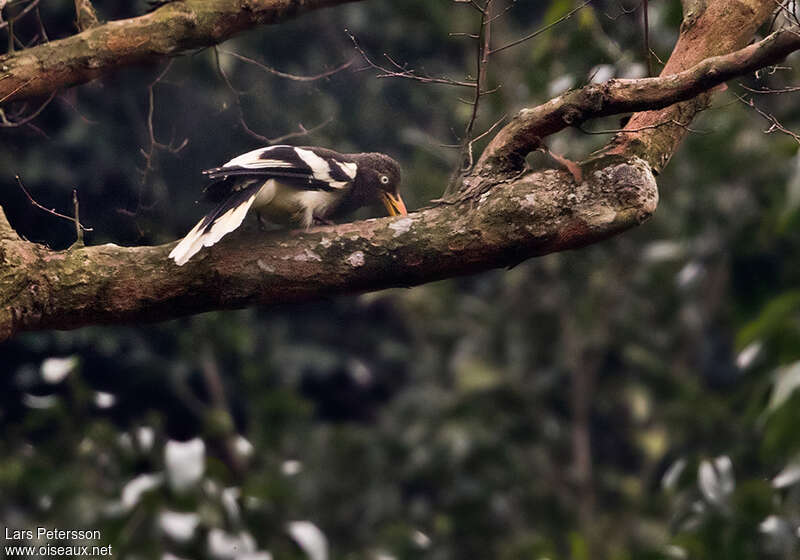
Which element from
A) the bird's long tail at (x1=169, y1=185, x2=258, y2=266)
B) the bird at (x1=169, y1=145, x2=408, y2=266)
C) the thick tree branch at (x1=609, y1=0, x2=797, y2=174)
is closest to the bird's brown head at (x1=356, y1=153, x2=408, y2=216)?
the bird at (x1=169, y1=145, x2=408, y2=266)

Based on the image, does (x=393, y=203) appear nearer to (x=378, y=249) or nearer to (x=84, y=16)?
(x=378, y=249)

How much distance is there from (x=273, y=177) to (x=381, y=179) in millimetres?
349

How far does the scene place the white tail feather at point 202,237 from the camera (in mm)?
1846

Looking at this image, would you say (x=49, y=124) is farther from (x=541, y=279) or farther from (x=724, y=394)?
(x=724, y=394)

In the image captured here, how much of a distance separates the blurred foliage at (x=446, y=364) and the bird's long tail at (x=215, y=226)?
3.17 ft

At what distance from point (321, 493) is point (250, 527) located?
191 centimetres

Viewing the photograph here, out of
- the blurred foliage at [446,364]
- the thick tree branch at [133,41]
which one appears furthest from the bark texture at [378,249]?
the blurred foliage at [446,364]

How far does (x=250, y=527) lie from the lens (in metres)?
3.11

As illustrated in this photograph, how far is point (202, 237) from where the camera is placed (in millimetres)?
1876

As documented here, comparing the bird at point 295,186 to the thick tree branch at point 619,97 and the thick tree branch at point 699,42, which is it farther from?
the thick tree branch at point 699,42

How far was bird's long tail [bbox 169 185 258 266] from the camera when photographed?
1850mm

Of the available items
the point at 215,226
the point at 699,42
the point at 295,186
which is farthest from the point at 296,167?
the point at 699,42

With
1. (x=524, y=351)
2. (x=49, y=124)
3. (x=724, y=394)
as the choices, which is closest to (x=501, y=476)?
(x=524, y=351)

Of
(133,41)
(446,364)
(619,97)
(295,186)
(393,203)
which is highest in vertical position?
(619,97)
